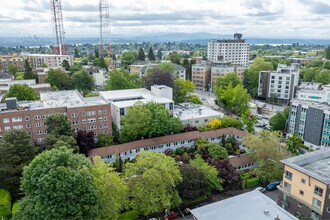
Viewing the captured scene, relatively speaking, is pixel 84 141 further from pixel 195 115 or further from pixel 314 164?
pixel 314 164

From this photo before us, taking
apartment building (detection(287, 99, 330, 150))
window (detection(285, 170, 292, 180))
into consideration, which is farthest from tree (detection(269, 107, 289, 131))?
window (detection(285, 170, 292, 180))

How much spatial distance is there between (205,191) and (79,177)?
15.4 m

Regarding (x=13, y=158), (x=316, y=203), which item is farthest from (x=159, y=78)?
(x=316, y=203)

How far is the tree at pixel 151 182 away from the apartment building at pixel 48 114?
751 inches

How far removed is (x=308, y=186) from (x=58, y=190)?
78.4ft

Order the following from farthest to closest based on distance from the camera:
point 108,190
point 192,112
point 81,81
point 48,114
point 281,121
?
point 81,81
point 192,112
point 281,121
point 48,114
point 108,190

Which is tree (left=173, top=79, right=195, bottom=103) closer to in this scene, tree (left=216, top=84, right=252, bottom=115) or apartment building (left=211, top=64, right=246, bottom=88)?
tree (left=216, top=84, right=252, bottom=115)

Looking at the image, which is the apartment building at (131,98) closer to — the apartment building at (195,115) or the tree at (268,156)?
the apartment building at (195,115)

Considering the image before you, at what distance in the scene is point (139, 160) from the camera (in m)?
29.4

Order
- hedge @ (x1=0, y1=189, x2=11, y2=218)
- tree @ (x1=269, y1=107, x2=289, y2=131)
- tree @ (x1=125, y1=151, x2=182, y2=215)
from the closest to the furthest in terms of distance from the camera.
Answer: tree @ (x1=125, y1=151, x2=182, y2=215)
hedge @ (x1=0, y1=189, x2=11, y2=218)
tree @ (x1=269, y1=107, x2=289, y2=131)

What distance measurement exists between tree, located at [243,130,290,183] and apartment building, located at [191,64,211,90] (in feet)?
218

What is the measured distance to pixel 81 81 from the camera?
81750 mm

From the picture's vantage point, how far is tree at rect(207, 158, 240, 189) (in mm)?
34031

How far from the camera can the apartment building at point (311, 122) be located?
47.2 metres
